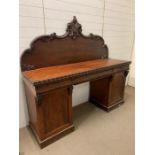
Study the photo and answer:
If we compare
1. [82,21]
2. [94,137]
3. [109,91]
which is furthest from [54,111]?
[82,21]

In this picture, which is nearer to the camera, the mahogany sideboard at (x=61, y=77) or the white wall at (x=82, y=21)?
the mahogany sideboard at (x=61, y=77)

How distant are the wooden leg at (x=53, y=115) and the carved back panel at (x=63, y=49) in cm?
53

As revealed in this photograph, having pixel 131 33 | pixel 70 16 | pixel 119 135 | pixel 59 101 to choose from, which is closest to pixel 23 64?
pixel 59 101

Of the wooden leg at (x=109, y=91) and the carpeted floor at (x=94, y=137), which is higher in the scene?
the wooden leg at (x=109, y=91)

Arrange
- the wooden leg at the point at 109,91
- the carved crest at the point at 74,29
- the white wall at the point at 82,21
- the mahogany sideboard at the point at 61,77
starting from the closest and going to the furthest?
1. the mahogany sideboard at the point at 61,77
2. the white wall at the point at 82,21
3. the carved crest at the point at 74,29
4. the wooden leg at the point at 109,91

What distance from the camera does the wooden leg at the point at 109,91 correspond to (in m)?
2.33

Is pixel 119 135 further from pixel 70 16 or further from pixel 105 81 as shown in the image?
pixel 70 16

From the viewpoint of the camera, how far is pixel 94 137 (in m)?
1.83

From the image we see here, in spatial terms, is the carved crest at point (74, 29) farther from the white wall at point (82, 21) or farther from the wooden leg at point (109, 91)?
the wooden leg at point (109, 91)

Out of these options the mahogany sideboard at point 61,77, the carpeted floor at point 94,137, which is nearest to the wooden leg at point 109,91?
the mahogany sideboard at point 61,77

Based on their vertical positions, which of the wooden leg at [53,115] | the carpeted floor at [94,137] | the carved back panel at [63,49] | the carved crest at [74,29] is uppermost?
the carved crest at [74,29]

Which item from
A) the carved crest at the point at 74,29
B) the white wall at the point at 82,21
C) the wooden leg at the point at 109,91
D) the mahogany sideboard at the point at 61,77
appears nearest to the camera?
the mahogany sideboard at the point at 61,77

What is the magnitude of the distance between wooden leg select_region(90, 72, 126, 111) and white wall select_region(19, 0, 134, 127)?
Answer: 0.22m
